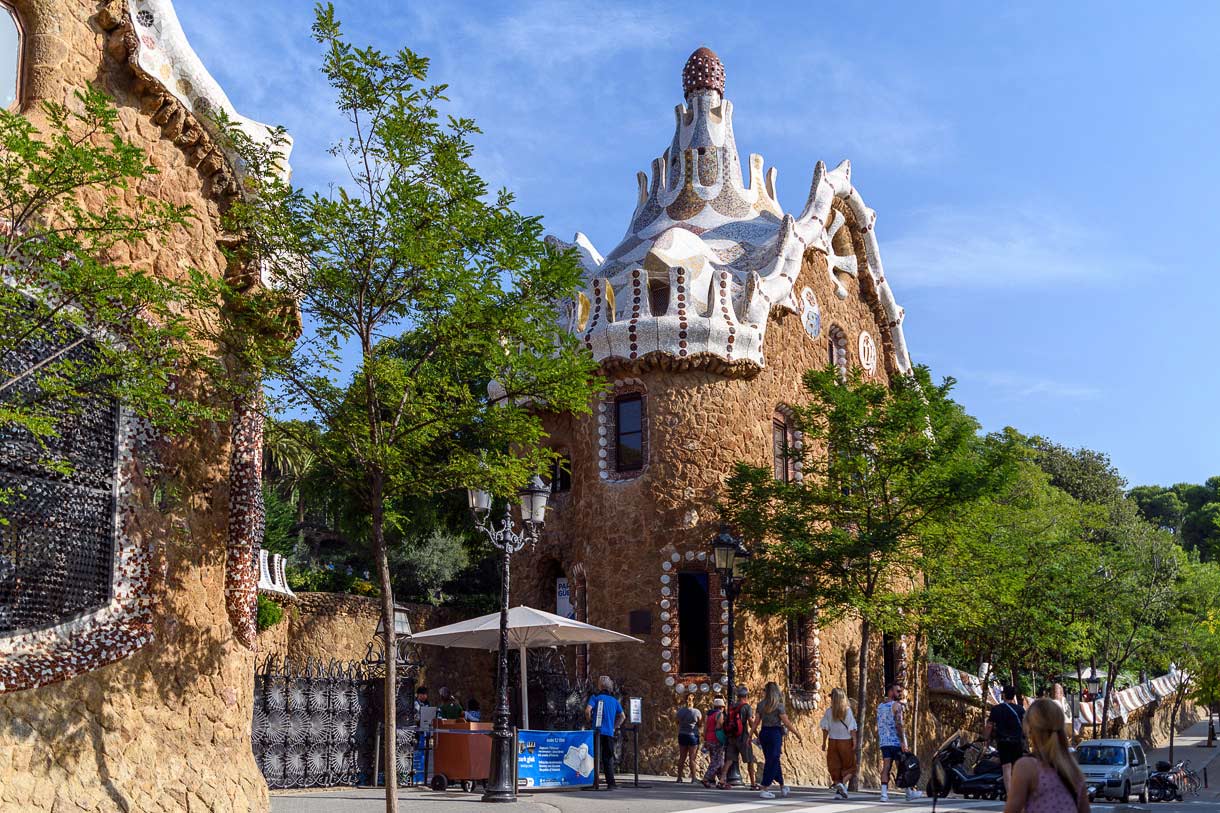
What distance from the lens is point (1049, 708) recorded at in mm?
5711

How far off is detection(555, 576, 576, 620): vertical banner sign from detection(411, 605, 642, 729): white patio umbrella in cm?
392

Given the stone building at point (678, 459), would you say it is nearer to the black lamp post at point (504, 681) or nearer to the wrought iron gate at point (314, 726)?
the wrought iron gate at point (314, 726)

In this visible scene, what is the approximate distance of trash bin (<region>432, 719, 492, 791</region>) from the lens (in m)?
16.1

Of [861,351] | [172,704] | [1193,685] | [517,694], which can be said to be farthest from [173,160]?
[1193,685]

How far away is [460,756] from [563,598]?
679 centimetres

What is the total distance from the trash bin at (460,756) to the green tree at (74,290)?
24.7ft

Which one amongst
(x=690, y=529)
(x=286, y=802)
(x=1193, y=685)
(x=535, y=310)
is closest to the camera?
(x=535, y=310)

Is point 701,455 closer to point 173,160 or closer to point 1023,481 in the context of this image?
point 173,160

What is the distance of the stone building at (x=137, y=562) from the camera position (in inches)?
366

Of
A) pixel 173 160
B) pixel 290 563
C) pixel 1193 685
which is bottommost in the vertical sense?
pixel 1193 685

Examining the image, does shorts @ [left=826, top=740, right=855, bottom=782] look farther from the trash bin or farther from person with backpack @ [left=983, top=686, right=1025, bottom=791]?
person with backpack @ [left=983, top=686, right=1025, bottom=791]

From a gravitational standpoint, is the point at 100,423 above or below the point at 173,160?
below

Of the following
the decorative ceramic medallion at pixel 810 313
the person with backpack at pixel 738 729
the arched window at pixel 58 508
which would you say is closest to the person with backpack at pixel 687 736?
the person with backpack at pixel 738 729

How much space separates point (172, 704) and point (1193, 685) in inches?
1567
